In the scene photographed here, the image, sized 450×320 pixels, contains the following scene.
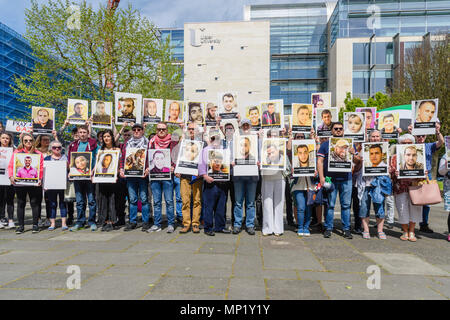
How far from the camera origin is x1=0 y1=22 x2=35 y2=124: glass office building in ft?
152

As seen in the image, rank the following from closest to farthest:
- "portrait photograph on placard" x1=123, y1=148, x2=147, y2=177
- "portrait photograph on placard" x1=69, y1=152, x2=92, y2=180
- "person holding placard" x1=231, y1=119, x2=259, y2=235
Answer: "person holding placard" x1=231, y1=119, x2=259, y2=235
"portrait photograph on placard" x1=123, y1=148, x2=147, y2=177
"portrait photograph on placard" x1=69, y1=152, x2=92, y2=180

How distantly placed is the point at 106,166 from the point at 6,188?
270cm

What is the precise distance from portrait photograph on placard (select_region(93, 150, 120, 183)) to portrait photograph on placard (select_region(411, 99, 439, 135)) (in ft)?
20.0

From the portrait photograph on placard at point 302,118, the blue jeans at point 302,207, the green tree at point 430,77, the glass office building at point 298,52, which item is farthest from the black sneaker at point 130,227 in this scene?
the glass office building at point 298,52

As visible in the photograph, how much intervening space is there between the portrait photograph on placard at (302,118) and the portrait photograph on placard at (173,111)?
256cm

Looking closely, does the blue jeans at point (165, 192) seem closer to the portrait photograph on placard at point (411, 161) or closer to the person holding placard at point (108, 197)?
the person holding placard at point (108, 197)

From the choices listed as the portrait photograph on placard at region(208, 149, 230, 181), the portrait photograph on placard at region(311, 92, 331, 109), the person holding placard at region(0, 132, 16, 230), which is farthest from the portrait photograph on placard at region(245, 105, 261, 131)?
the person holding placard at region(0, 132, 16, 230)

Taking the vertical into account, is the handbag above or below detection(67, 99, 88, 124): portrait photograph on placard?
below

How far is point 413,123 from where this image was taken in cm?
661

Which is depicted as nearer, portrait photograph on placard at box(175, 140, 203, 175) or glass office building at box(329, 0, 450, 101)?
portrait photograph on placard at box(175, 140, 203, 175)

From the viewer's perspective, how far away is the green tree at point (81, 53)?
693 inches

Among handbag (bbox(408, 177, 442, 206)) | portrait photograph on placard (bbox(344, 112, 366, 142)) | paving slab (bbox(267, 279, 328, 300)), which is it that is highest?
portrait photograph on placard (bbox(344, 112, 366, 142))

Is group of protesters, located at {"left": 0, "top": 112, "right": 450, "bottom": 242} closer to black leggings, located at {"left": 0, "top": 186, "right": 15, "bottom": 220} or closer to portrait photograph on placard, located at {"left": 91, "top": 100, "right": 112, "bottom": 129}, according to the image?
black leggings, located at {"left": 0, "top": 186, "right": 15, "bottom": 220}

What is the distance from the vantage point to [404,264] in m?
4.73
